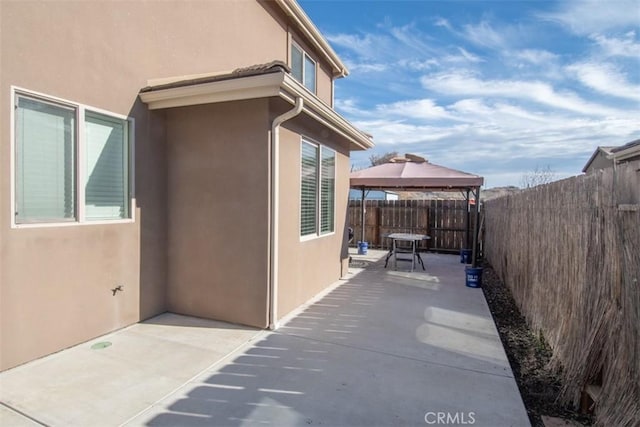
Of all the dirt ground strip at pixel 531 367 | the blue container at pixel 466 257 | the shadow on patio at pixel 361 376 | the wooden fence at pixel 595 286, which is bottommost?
the dirt ground strip at pixel 531 367

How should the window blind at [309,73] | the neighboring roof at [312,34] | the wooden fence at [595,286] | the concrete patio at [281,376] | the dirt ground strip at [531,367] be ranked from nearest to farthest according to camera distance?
1. the wooden fence at [595,286]
2. the concrete patio at [281,376]
3. the dirt ground strip at [531,367]
4. the neighboring roof at [312,34]
5. the window blind at [309,73]

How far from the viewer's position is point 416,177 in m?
10.1

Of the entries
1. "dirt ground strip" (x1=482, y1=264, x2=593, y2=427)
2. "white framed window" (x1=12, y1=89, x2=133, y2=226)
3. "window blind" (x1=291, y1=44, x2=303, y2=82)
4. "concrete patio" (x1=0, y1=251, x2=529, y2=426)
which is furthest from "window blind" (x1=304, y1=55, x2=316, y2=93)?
"dirt ground strip" (x1=482, y1=264, x2=593, y2=427)

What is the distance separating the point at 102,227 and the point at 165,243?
105 centimetres

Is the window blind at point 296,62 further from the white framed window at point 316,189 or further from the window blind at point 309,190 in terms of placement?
the window blind at point 309,190

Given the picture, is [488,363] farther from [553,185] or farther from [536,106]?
[536,106]

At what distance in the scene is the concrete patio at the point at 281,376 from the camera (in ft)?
9.04

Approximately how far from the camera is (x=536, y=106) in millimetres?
13086

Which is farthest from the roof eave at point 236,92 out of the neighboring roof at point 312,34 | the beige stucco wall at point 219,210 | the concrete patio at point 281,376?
the neighboring roof at point 312,34

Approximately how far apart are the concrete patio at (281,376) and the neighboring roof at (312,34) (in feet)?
20.7

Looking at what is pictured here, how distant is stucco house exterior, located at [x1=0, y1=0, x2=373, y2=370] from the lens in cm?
348

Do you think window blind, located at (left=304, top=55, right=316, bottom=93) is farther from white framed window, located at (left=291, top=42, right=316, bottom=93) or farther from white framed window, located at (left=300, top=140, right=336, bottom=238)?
white framed window, located at (left=300, top=140, right=336, bottom=238)

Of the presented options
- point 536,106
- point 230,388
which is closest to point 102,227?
point 230,388

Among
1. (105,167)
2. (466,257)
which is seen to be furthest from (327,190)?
(466,257)
